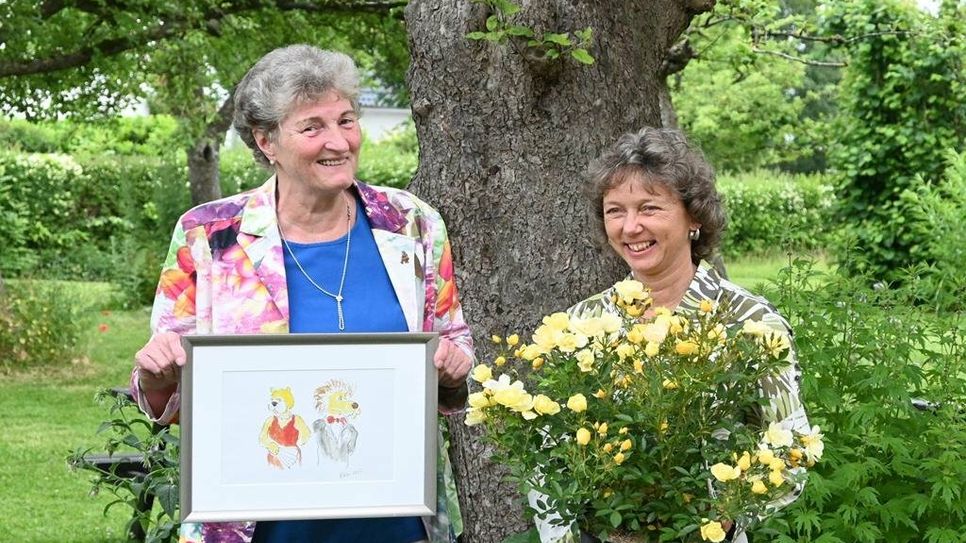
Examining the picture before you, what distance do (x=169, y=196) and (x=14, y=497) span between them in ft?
36.2

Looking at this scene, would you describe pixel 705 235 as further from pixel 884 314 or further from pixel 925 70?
pixel 925 70

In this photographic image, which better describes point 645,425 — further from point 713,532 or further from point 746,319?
point 746,319

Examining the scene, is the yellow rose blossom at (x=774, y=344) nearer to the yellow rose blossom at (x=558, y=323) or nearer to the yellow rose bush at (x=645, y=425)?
the yellow rose bush at (x=645, y=425)

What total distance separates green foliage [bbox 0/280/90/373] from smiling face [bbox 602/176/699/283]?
9886 mm

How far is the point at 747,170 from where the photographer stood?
114 feet

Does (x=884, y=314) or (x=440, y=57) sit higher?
(x=440, y=57)

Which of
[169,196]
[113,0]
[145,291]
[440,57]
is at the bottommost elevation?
[145,291]

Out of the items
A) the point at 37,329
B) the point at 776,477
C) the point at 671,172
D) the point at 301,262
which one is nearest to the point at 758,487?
the point at 776,477

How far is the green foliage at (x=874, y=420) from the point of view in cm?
398

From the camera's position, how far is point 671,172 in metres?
3.10

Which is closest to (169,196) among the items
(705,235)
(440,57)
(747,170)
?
(440,57)

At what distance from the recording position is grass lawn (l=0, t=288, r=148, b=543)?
7461 millimetres

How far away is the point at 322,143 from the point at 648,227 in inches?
31.2

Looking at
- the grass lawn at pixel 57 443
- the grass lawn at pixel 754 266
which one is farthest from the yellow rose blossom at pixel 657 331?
the grass lawn at pixel 754 266
